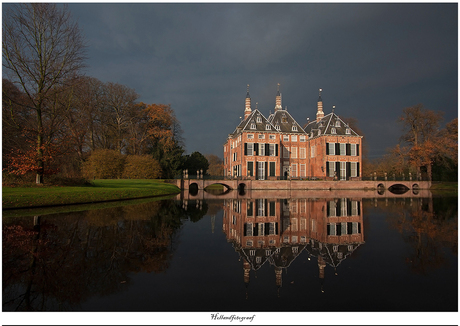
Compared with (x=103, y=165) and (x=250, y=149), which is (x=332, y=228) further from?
(x=103, y=165)

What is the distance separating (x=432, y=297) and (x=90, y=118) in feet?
121

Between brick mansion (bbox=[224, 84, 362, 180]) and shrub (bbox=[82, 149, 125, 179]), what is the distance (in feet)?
51.7

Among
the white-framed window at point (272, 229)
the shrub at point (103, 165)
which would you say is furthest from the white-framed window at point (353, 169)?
the white-framed window at point (272, 229)

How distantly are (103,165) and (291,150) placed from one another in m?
27.2

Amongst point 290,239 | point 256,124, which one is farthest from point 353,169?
point 290,239

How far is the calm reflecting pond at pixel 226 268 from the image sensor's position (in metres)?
4.23

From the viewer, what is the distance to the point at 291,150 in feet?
143

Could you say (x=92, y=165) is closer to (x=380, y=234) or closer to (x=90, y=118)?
(x=90, y=118)

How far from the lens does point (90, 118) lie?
3409cm

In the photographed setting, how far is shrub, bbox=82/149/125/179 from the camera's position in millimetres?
32250

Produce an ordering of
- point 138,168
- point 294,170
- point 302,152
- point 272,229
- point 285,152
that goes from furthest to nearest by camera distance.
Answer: point 302,152
point 294,170
point 285,152
point 138,168
point 272,229

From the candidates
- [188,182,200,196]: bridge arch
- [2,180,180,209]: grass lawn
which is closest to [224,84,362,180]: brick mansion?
[188,182,200,196]: bridge arch

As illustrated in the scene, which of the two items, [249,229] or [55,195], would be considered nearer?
[249,229]

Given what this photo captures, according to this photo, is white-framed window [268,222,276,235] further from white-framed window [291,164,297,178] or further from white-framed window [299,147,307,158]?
white-framed window [299,147,307,158]
